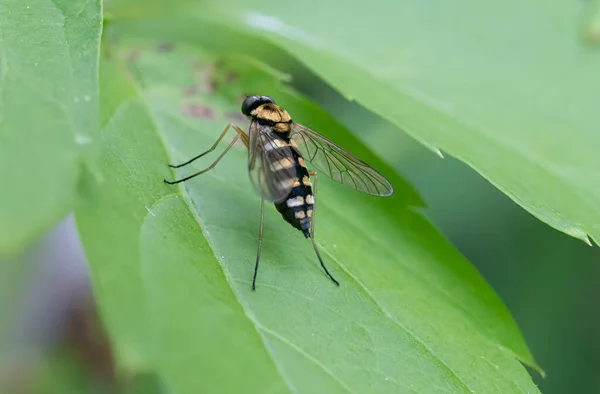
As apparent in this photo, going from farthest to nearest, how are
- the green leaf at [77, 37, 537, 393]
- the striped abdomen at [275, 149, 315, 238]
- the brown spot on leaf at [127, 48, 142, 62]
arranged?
the brown spot on leaf at [127, 48, 142, 62] → the striped abdomen at [275, 149, 315, 238] → the green leaf at [77, 37, 537, 393]

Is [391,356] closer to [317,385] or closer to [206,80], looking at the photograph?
[317,385]

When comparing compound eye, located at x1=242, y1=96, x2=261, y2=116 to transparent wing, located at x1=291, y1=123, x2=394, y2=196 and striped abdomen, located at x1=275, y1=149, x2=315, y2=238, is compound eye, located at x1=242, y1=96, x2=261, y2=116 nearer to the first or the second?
transparent wing, located at x1=291, y1=123, x2=394, y2=196

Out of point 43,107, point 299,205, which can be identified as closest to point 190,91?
point 299,205

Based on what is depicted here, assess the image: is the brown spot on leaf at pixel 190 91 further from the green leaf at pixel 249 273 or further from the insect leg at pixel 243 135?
the insect leg at pixel 243 135

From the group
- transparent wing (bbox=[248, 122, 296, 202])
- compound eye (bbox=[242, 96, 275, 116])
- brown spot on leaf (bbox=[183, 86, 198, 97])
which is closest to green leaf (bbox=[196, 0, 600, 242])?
compound eye (bbox=[242, 96, 275, 116])

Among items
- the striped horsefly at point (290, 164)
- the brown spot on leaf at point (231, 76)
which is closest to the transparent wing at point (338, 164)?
the striped horsefly at point (290, 164)

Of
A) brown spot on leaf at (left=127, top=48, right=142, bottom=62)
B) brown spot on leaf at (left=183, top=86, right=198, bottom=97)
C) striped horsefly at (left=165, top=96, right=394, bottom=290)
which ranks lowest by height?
brown spot on leaf at (left=127, top=48, right=142, bottom=62)

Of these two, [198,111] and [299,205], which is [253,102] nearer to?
[198,111]

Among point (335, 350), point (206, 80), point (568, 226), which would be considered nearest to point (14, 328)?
point (206, 80)
